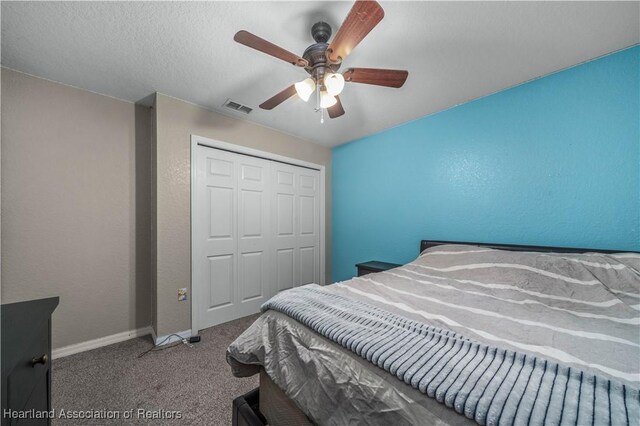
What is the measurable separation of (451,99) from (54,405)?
12.2 ft

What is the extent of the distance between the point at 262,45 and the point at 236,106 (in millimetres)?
1291

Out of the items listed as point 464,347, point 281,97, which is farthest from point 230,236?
point 464,347

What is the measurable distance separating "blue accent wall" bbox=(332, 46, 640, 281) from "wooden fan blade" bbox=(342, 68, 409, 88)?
124 centimetres

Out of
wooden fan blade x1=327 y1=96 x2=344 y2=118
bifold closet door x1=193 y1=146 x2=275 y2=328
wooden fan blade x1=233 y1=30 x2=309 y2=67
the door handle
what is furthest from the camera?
bifold closet door x1=193 y1=146 x2=275 y2=328

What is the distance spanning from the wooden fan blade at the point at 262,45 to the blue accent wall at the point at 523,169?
1.80 m

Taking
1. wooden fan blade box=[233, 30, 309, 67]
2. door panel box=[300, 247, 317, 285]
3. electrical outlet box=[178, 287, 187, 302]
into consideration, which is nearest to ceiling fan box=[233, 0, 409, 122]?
wooden fan blade box=[233, 30, 309, 67]

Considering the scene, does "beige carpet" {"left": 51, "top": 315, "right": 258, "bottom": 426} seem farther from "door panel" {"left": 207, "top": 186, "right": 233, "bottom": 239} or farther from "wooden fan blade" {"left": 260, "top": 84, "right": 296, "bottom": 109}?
"wooden fan blade" {"left": 260, "top": 84, "right": 296, "bottom": 109}

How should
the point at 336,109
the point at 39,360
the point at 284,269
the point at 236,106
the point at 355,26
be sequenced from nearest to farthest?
the point at 39,360
the point at 355,26
the point at 336,109
the point at 236,106
the point at 284,269

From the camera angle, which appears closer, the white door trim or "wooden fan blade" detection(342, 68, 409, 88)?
"wooden fan blade" detection(342, 68, 409, 88)

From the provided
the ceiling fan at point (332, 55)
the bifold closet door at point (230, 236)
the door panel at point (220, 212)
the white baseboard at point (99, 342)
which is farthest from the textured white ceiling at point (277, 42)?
the white baseboard at point (99, 342)

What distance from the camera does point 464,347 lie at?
74 centimetres

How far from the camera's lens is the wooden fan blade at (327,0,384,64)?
971 millimetres

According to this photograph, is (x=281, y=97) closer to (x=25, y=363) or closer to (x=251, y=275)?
(x=25, y=363)

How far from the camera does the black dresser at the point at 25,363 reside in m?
0.58
